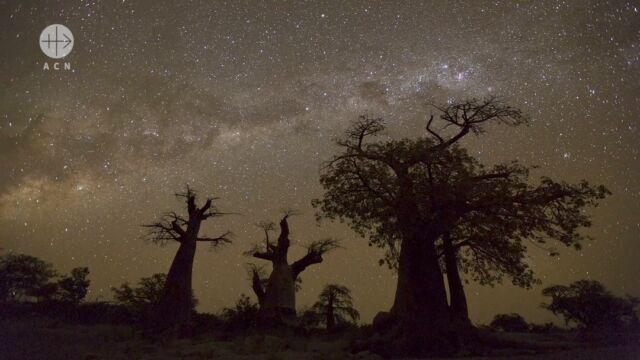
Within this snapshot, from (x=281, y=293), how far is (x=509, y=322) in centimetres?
1669

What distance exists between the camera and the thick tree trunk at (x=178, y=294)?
16422mm

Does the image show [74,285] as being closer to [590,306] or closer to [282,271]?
[282,271]

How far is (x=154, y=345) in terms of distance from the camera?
1295cm

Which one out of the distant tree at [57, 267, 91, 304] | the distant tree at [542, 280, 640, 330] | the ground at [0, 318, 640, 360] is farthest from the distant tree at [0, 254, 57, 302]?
the distant tree at [542, 280, 640, 330]

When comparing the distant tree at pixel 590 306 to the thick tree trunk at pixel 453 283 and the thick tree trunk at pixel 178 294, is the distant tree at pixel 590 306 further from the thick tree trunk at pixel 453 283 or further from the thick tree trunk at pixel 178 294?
the thick tree trunk at pixel 178 294

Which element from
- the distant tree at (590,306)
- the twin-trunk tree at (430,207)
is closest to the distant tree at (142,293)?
the twin-trunk tree at (430,207)

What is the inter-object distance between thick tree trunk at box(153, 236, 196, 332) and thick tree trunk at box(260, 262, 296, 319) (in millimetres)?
4524

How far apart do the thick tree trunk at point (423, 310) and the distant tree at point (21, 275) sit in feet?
97.4

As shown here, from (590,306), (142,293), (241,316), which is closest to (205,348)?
(241,316)

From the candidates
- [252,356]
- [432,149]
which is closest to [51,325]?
[252,356]

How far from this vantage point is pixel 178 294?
17156 mm

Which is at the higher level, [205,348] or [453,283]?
[453,283]

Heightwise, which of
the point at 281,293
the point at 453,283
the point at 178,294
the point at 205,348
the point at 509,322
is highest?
the point at 453,283

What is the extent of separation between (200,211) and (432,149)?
35.0ft
